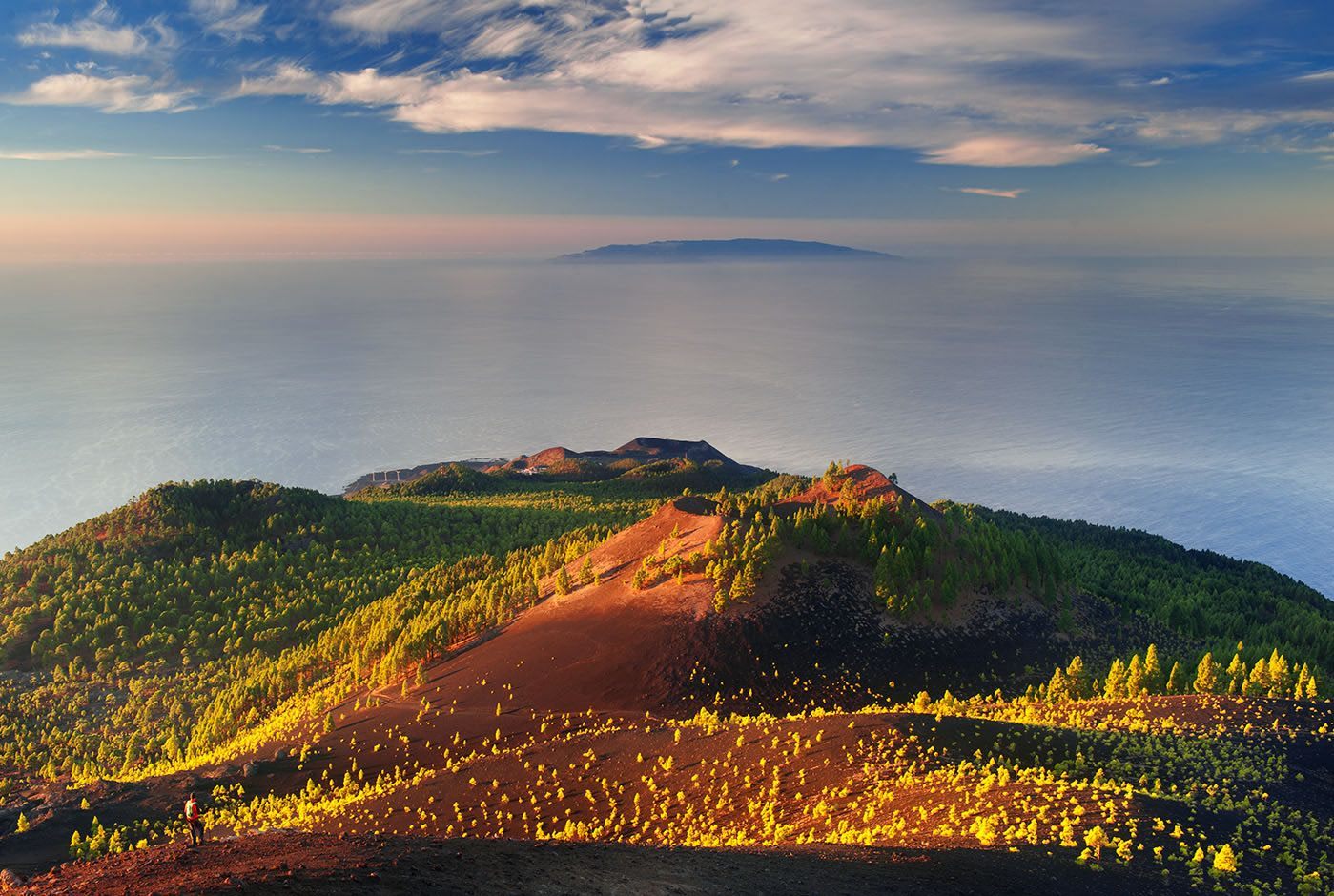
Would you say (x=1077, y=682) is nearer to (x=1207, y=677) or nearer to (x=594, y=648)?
(x=1207, y=677)

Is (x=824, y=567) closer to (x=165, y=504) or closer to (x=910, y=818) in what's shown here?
(x=910, y=818)

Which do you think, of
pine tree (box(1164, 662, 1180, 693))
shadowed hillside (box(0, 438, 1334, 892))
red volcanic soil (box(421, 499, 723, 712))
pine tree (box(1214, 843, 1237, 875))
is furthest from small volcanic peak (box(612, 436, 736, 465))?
pine tree (box(1214, 843, 1237, 875))

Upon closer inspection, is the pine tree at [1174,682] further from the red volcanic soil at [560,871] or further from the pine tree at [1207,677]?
the red volcanic soil at [560,871]

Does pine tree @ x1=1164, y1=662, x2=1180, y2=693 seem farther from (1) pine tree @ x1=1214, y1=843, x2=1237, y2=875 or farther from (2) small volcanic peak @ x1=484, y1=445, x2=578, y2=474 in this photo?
(2) small volcanic peak @ x1=484, y1=445, x2=578, y2=474

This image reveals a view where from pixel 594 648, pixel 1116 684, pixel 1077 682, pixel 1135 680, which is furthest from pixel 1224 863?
pixel 594 648

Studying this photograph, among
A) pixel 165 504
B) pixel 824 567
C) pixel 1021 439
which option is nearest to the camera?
pixel 824 567

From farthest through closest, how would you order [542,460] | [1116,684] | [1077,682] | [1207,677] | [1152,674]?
[542,460], [1077,682], [1152,674], [1116,684], [1207,677]

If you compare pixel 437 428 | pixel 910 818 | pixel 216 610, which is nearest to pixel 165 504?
pixel 216 610

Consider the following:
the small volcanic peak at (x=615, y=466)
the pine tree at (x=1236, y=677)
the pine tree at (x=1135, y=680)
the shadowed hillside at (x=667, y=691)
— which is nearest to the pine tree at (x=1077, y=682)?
the shadowed hillside at (x=667, y=691)

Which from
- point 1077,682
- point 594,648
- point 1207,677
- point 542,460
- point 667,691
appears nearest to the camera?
point 1207,677
